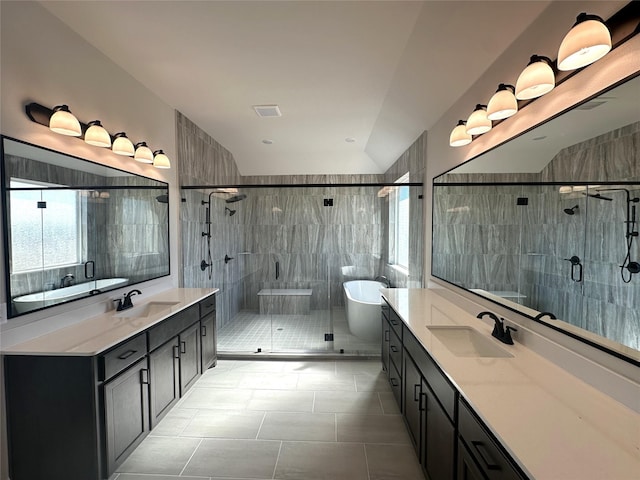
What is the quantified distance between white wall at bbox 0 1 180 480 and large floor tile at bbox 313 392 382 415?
1.98 meters

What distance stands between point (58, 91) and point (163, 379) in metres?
2.17

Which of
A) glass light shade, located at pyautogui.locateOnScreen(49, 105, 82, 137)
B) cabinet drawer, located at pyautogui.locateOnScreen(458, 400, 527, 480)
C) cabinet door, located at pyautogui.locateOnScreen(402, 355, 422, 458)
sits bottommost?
cabinet door, located at pyautogui.locateOnScreen(402, 355, 422, 458)

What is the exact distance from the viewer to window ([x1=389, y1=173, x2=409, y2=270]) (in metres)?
4.29

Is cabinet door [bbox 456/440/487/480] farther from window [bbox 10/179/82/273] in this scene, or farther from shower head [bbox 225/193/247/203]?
shower head [bbox 225/193/247/203]

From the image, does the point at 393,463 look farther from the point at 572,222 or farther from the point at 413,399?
the point at 572,222

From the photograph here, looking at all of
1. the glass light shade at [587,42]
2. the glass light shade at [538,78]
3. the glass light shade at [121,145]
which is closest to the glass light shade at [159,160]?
the glass light shade at [121,145]

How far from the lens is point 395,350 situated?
255cm

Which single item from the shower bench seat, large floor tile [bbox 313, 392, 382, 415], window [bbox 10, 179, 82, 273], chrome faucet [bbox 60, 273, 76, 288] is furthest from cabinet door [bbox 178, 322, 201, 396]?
the shower bench seat

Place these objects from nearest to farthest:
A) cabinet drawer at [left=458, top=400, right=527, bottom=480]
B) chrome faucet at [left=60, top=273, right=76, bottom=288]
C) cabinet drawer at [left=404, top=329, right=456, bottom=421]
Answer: cabinet drawer at [left=458, top=400, right=527, bottom=480], cabinet drawer at [left=404, top=329, right=456, bottom=421], chrome faucet at [left=60, top=273, right=76, bottom=288]

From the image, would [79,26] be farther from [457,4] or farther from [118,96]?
[457,4]

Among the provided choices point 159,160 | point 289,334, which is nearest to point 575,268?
point 159,160

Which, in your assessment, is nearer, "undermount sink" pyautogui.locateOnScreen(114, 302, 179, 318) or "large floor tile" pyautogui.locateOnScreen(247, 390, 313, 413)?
"undermount sink" pyautogui.locateOnScreen(114, 302, 179, 318)

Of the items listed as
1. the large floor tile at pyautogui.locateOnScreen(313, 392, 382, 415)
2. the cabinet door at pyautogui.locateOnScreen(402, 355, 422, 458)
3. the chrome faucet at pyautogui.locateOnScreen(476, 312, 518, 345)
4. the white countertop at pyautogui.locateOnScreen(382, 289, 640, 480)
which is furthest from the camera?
the large floor tile at pyautogui.locateOnScreen(313, 392, 382, 415)

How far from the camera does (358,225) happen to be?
4.28m
